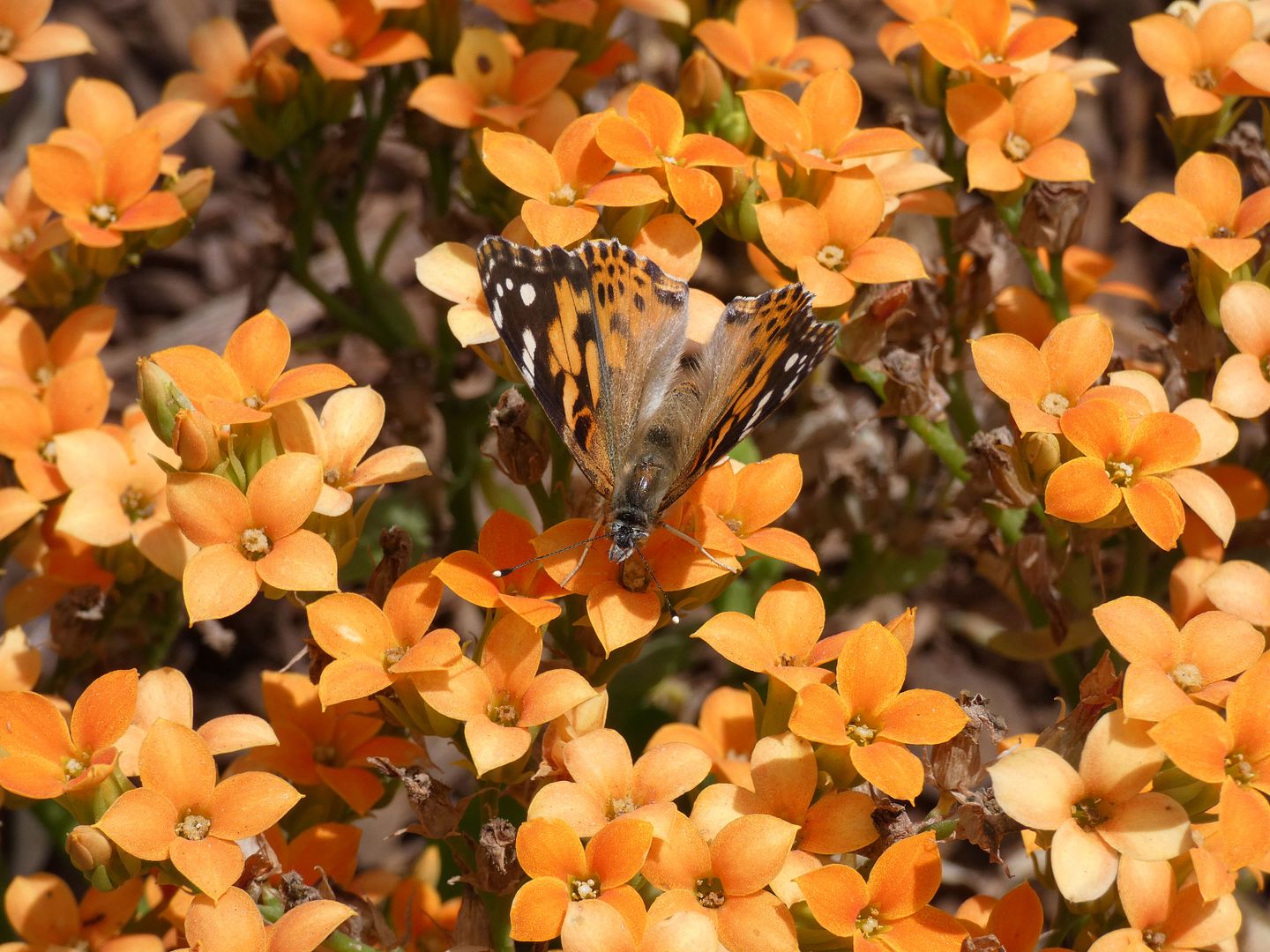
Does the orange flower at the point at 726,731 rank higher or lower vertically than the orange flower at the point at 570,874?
lower

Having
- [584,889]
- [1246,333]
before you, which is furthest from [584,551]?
[1246,333]

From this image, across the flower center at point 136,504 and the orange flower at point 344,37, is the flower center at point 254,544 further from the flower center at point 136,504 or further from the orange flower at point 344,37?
the orange flower at point 344,37

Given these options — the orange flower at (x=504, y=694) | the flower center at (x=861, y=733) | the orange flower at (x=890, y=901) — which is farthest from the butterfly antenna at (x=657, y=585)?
the orange flower at (x=890, y=901)

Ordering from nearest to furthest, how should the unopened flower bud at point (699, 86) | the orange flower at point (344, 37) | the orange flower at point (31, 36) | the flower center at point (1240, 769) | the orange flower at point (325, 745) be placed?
the flower center at point (1240, 769), the orange flower at point (325, 745), the unopened flower bud at point (699, 86), the orange flower at point (344, 37), the orange flower at point (31, 36)

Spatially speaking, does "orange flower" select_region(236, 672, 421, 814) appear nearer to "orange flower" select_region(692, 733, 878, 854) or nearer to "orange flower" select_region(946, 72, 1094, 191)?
"orange flower" select_region(692, 733, 878, 854)

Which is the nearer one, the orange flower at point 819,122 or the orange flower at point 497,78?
the orange flower at point 819,122

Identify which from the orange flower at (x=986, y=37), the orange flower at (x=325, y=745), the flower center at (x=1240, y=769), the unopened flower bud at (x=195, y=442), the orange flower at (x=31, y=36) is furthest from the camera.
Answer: the orange flower at (x=31, y=36)

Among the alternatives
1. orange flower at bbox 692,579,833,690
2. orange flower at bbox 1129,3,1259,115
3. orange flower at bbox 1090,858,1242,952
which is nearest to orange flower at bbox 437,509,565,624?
orange flower at bbox 692,579,833,690

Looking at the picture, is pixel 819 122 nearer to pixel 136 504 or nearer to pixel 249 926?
pixel 136 504
